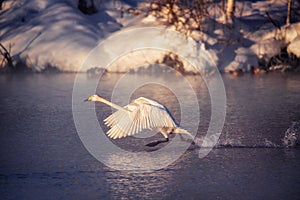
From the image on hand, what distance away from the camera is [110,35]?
1633 centimetres

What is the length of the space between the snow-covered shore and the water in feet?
12.1

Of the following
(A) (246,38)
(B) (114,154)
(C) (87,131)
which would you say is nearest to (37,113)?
(C) (87,131)

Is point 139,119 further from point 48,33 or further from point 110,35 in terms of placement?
point 48,33

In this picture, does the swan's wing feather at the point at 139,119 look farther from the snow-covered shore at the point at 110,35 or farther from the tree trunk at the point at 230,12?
the tree trunk at the point at 230,12

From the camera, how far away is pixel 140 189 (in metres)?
5.69

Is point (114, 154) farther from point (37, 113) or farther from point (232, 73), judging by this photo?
point (232, 73)

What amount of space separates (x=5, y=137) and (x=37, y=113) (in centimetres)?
162

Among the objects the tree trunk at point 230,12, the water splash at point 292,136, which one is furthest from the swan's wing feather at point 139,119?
the tree trunk at point 230,12

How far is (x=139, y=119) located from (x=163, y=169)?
786 mm

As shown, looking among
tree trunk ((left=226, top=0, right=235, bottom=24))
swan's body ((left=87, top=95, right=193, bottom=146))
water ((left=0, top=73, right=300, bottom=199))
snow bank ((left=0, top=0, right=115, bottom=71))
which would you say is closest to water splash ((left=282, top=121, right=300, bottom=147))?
water ((left=0, top=73, right=300, bottom=199))

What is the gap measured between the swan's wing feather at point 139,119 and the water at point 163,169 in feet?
1.53

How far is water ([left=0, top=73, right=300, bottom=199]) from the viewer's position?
18.6ft

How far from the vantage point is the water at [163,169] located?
18.6 feet

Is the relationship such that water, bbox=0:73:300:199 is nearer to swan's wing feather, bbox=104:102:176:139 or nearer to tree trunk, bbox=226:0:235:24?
swan's wing feather, bbox=104:102:176:139
